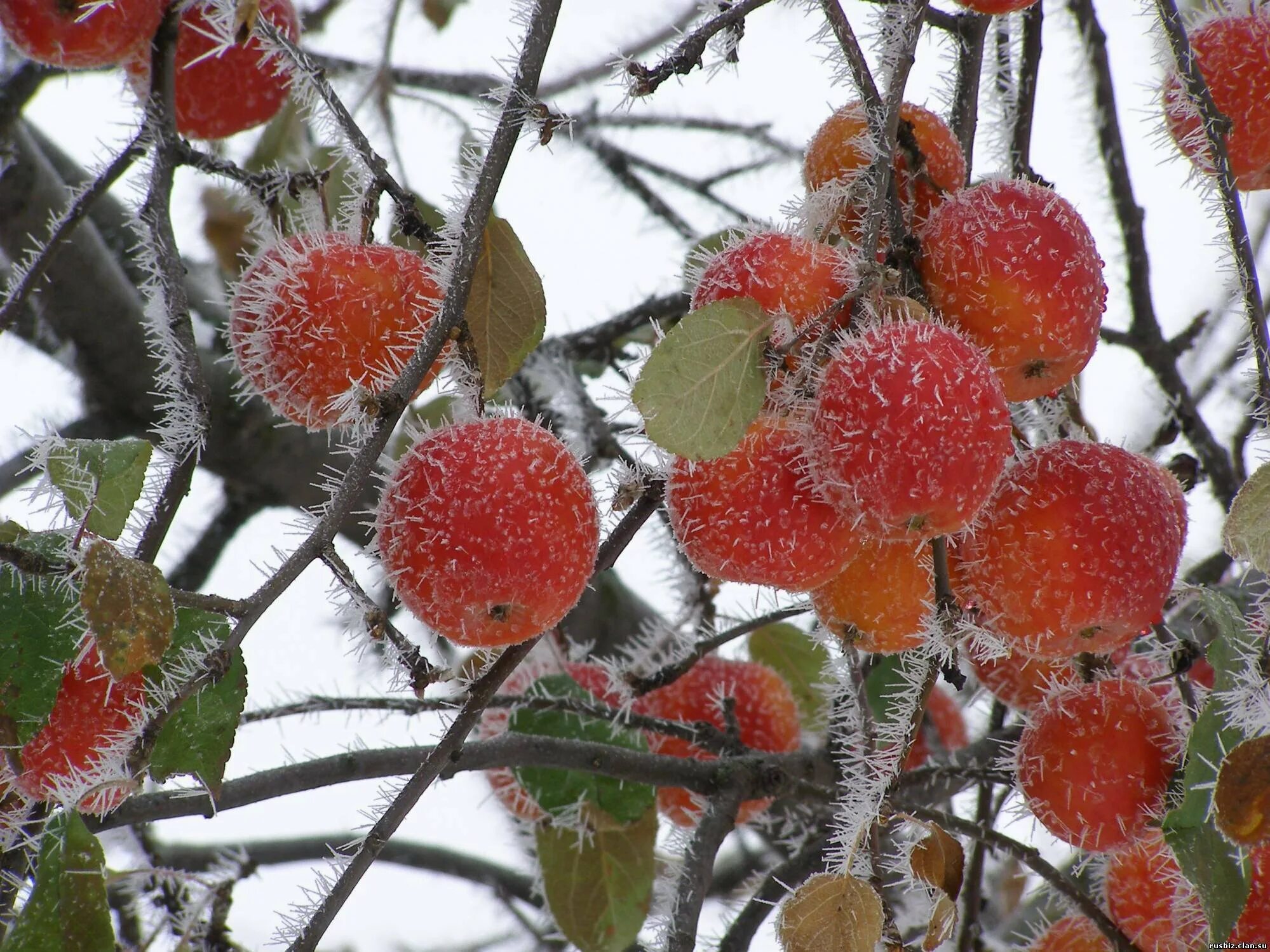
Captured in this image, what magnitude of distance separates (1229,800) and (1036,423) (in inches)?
15.1

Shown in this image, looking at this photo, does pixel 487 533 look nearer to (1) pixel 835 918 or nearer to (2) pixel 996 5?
(1) pixel 835 918

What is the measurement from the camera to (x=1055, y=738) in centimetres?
85

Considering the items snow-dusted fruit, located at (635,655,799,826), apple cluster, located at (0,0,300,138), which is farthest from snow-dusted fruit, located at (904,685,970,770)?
apple cluster, located at (0,0,300,138)

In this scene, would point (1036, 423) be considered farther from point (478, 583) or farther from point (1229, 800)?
point (478, 583)

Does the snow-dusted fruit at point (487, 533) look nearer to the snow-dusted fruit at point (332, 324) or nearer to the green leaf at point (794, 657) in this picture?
the snow-dusted fruit at point (332, 324)

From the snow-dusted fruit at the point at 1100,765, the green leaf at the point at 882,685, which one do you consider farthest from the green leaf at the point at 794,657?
the snow-dusted fruit at the point at 1100,765

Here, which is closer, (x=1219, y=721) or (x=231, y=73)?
(x=1219, y=721)

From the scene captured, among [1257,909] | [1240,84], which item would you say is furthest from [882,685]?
[1240,84]

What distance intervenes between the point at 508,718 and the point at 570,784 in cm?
9

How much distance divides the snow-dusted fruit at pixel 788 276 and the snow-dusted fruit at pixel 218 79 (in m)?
0.55

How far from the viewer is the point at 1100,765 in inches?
32.3

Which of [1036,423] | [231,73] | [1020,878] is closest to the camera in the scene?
[1036,423]

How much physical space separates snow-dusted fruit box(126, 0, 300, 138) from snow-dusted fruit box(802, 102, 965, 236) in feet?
1.68

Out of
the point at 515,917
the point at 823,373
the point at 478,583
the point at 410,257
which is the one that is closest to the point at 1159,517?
the point at 823,373
